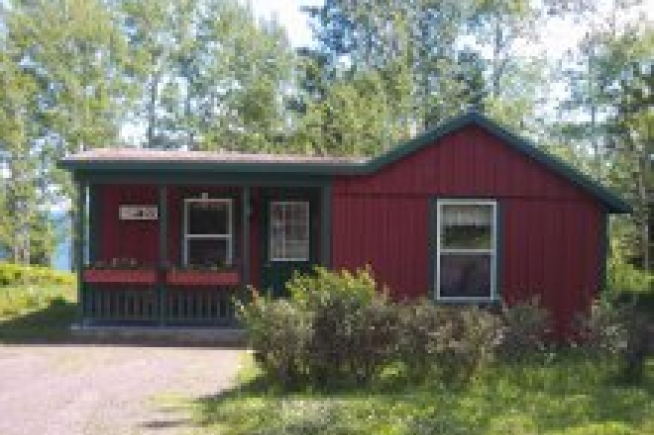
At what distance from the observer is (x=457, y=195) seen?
16.8m

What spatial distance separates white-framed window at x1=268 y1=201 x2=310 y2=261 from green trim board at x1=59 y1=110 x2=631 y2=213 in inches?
82.9

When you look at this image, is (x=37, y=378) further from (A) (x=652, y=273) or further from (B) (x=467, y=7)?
(B) (x=467, y=7)

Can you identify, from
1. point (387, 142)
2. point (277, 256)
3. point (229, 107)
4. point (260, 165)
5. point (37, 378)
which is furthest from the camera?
point (229, 107)

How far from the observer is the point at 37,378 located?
480 inches

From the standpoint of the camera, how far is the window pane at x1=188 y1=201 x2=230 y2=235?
62.4 feet

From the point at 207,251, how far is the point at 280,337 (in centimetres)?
852

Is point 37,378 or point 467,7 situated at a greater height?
point 467,7

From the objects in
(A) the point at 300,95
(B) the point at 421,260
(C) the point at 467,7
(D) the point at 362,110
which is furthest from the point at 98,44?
(B) the point at 421,260

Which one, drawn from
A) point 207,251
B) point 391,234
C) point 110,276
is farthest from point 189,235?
point 391,234

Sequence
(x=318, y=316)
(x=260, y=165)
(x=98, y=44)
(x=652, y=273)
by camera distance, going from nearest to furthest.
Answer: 1. (x=318, y=316)
2. (x=260, y=165)
3. (x=652, y=273)
4. (x=98, y=44)

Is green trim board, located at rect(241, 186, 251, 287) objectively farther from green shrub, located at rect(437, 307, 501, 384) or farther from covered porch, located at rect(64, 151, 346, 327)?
green shrub, located at rect(437, 307, 501, 384)

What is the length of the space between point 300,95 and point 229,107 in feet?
10.3

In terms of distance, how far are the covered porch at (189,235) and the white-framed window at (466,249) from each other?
6.66 ft

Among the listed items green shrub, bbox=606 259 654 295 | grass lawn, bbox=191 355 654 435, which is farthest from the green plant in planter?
green shrub, bbox=606 259 654 295
